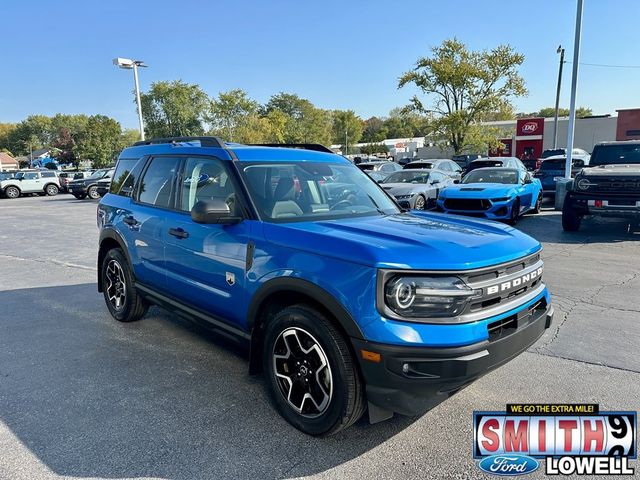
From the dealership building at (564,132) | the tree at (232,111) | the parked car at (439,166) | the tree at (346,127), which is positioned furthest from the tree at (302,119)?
the parked car at (439,166)

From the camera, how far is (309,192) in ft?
11.9

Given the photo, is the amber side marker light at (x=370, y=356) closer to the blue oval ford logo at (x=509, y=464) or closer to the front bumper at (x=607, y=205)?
the blue oval ford logo at (x=509, y=464)

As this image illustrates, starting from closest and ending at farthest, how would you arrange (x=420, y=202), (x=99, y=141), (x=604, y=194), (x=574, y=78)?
(x=604, y=194)
(x=420, y=202)
(x=574, y=78)
(x=99, y=141)

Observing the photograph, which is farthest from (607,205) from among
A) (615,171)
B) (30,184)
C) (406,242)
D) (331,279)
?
(30,184)

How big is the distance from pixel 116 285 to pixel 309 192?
2872 mm

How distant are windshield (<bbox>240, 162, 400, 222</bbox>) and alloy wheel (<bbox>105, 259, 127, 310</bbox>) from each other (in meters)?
2.36

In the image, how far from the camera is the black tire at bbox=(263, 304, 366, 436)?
259 cm

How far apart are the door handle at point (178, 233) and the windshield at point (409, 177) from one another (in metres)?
10.4

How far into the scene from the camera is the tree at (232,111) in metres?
49.0

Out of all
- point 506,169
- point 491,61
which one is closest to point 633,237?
point 506,169

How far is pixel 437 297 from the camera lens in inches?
96.3

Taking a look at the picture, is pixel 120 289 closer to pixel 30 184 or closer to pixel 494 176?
pixel 494 176

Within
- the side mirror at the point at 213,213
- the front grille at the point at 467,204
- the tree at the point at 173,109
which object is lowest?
the front grille at the point at 467,204

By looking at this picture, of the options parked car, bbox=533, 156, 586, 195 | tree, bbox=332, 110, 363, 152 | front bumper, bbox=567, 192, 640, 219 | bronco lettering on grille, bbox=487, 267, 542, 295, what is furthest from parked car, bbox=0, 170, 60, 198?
tree, bbox=332, 110, 363, 152
